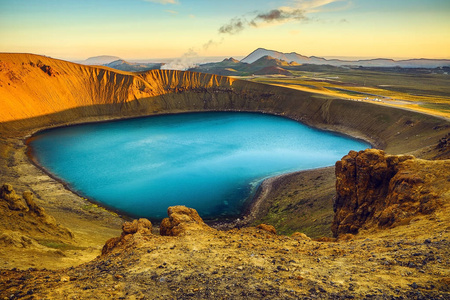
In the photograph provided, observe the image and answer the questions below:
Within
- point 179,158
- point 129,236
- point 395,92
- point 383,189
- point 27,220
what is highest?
point 395,92

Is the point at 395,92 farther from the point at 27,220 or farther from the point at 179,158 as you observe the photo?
the point at 27,220

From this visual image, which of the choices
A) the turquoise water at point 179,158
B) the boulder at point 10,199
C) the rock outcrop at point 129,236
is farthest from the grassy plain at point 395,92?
the boulder at point 10,199

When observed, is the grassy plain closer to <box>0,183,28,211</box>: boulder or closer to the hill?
the hill

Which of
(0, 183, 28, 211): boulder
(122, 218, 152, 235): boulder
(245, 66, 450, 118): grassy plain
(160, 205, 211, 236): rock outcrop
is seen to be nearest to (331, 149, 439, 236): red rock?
(160, 205, 211, 236): rock outcrop

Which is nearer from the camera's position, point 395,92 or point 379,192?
point 379,192

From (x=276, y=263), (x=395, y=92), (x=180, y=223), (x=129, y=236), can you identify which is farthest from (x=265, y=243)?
(x=395, y=92)

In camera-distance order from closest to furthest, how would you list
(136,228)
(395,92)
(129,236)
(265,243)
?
(265,243), (129,236), (136,228), (395,92)
